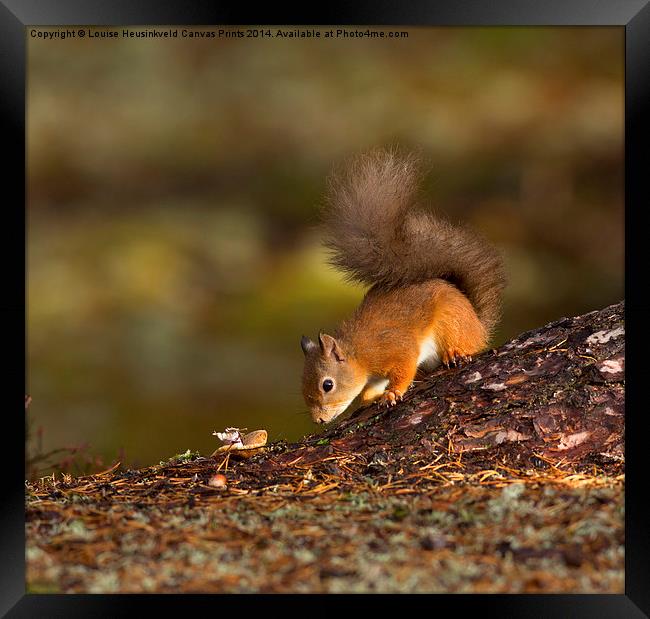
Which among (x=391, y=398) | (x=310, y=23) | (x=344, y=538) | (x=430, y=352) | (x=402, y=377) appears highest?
(x=310, y=23)

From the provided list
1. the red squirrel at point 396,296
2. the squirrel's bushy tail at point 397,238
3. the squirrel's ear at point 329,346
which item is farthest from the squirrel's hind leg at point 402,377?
the squirrel's bushy tail at point 397,238

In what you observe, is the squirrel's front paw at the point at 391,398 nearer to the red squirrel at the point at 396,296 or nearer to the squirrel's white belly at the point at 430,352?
the red squirrel at the point at 396,296

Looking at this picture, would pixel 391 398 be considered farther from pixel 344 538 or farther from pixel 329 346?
pixel 344 538

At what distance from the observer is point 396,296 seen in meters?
3.06

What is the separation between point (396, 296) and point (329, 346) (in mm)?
350

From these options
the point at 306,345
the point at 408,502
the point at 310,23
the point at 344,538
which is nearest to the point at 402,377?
the point at 306,345

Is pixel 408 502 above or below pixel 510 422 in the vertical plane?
below

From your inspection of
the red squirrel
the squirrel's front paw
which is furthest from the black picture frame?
the red squirrel

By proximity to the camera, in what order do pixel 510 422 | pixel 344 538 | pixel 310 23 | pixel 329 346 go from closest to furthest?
pixel 344 538, pixel 310 23, pixel 510 422, pixel 329 346

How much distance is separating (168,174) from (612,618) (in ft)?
16.5

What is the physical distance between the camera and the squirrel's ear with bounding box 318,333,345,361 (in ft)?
9.72

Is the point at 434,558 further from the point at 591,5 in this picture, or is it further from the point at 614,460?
the point at 591,5

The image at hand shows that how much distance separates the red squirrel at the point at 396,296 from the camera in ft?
9.18

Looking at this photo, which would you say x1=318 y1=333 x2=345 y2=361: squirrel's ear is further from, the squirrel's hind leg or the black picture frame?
the black picture frame
